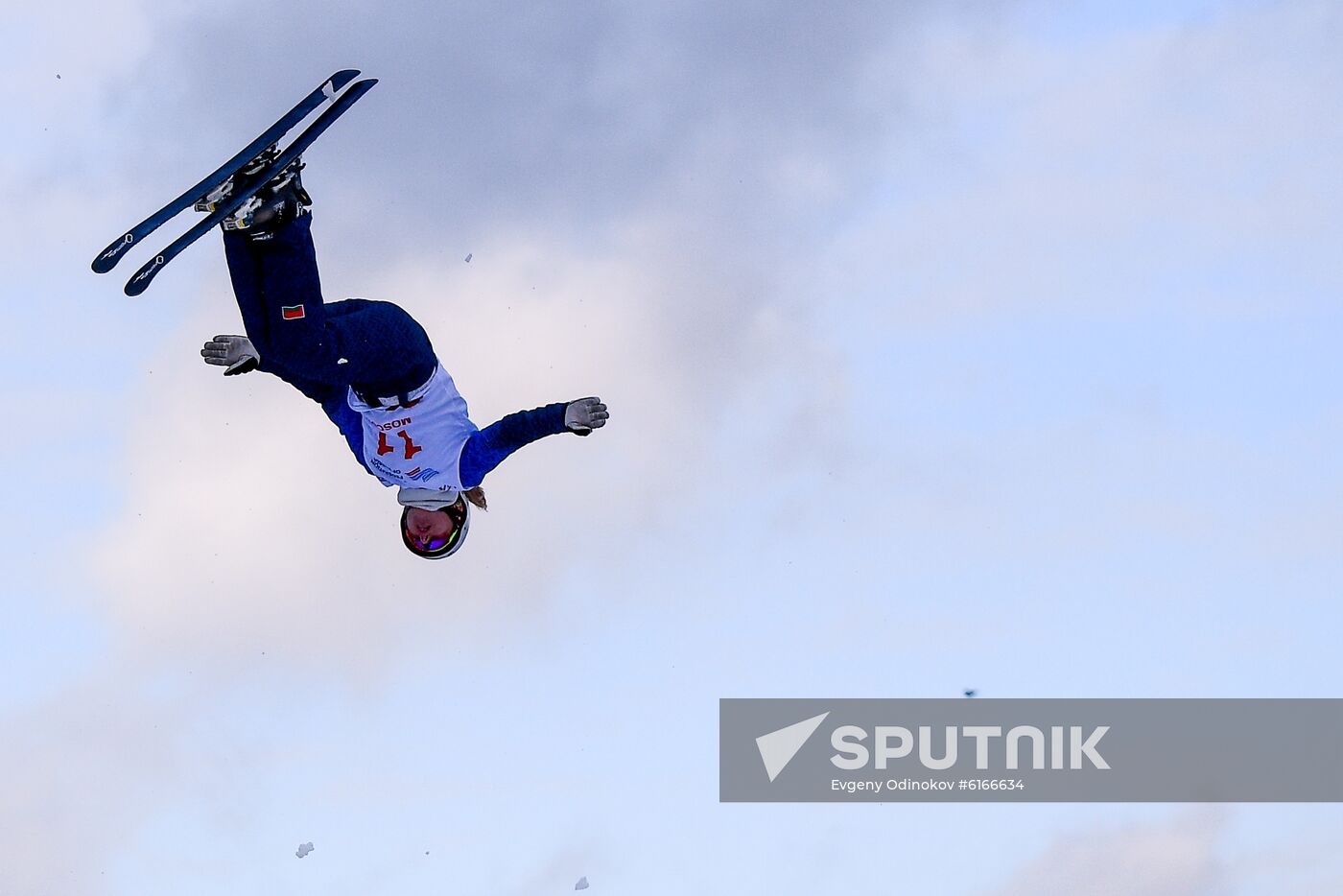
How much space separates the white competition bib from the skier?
1cm

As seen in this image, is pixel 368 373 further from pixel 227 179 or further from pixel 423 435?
pixel 227 179

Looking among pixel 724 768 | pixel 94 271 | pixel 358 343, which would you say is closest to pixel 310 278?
pixel 358 343

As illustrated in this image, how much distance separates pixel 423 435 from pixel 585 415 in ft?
6.39

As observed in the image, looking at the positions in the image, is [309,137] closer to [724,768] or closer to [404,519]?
[404,519]

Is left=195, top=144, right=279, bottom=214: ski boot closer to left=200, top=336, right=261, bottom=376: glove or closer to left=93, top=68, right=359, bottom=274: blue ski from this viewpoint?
left=93, top=68, right=359, bottom=274: blue ski

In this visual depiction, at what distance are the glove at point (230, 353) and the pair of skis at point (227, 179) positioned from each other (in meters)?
1.23

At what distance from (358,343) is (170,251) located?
86.1 inches

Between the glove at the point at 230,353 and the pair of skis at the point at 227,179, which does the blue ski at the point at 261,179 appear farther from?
the glove at the point at 230,353

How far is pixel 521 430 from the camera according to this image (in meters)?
19.3

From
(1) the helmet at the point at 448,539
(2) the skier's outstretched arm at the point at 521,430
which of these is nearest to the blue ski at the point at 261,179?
(2) the skier's outstretched arm at the point at 521,430

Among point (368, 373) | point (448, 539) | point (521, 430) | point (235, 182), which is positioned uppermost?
point (235, 182)

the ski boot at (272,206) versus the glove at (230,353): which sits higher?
the ski boot at (272,206)

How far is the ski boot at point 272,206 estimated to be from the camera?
56.0 feet

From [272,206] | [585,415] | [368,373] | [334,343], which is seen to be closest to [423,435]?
[368,373]
